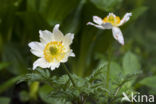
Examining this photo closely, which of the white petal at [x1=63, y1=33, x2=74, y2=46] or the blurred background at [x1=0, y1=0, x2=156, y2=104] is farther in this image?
the blurred background at [x1=0, y1=0, x2=156, y2=104]

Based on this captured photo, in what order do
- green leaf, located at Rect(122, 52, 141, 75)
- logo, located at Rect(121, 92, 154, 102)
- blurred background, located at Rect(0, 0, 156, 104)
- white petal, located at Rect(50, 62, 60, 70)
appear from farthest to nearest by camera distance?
blurred background, located at Rect(0, 0, 156, 104)
green leaf, located at Rect(122, 52, 141, 75)
logo, located at Rect(121, 92, 154, 102)
white petal, located at Rect(50, 62, 60, 70)

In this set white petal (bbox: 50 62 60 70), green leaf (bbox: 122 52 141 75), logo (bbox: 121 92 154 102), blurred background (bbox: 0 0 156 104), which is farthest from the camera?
blurred background (bbox: 0 0 156 104)

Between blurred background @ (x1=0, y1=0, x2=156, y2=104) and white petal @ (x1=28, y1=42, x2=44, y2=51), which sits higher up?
blurred background @ (x1=0, y1=0, x2=156, y2=104)

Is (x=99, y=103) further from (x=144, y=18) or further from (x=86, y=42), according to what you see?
(x=144, y=18)

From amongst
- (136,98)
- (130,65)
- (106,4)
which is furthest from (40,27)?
(136,98)

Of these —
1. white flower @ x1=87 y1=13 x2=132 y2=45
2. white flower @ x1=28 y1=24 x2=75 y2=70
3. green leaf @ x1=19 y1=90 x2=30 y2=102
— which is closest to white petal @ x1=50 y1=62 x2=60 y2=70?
white flower @ x1=28 y1=24 x2=75 y2=70

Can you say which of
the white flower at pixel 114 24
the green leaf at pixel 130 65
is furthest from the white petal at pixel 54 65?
the green leaf at pixel 130 65

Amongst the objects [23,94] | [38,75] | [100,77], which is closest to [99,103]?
[100,77]

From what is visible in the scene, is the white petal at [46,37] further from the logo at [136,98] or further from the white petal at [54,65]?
the logo at [136,98]

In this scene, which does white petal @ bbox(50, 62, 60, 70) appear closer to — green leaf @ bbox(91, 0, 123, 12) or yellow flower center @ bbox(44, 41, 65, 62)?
yellow flower center @ bbox(44, 41, 65, 62)

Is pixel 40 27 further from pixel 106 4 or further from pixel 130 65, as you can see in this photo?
pixel 130 65
